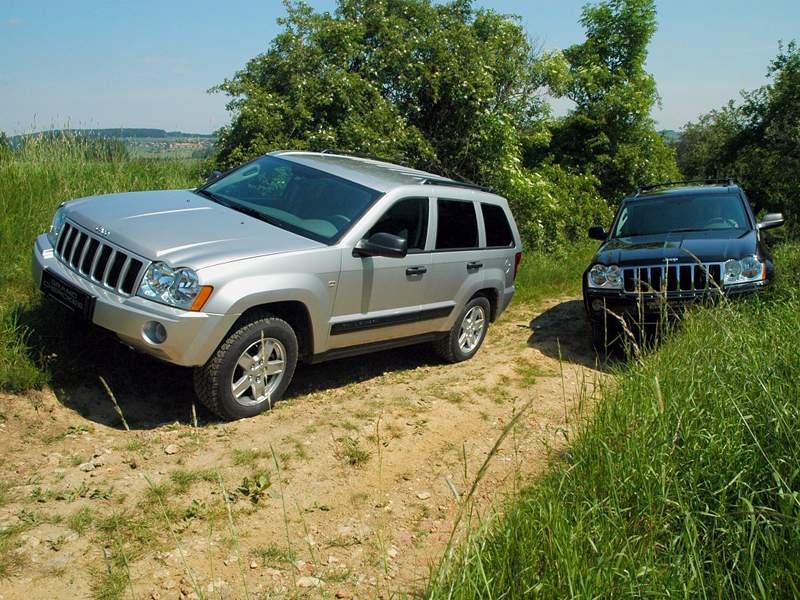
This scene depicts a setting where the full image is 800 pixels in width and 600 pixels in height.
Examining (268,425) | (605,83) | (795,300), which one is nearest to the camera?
(268,425)

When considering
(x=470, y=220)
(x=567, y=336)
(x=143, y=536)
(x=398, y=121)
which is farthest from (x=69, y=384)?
(x=398, y=121)

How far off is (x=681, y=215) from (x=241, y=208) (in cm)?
525

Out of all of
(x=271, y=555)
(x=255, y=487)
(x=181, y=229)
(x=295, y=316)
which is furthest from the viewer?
(x=295, y=316)

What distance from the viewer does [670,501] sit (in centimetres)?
312

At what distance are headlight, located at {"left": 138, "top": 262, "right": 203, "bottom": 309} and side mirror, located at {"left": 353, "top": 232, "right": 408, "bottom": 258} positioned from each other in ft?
4.65

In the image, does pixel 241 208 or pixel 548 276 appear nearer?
pixel 241 208

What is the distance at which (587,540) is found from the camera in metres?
3.08

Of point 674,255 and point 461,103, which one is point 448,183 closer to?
point 674,255

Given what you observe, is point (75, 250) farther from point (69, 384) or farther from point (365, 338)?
point (365, 338)

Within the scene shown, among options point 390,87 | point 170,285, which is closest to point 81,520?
point 170,285

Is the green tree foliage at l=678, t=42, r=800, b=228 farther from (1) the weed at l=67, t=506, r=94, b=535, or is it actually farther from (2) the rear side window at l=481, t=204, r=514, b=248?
(1) the weed at l=67, t=506, r=94, b=535

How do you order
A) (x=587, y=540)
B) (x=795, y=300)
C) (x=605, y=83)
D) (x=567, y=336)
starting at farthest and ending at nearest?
(x=605, y=83) < (x=567, y=336) < (x=795, y=300) < (x=587, y=540)

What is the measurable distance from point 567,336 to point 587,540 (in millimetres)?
6123

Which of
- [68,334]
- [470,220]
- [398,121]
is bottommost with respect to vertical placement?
[68,334]
